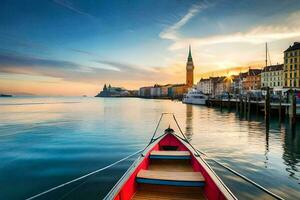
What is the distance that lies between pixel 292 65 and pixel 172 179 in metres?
82.5

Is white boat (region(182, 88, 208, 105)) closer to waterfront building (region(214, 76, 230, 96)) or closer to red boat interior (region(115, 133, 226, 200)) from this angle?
waterfront building (region(214, 76, 230, 96))

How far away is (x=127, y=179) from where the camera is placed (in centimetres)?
491

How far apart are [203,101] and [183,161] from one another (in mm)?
79637

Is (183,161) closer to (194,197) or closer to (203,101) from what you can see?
(194,197)

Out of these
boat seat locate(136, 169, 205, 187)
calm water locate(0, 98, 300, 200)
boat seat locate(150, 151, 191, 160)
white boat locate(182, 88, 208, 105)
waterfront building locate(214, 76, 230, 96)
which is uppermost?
waterfront building locate(214, 76, 230, 96)

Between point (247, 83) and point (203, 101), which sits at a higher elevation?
point (247, 83)

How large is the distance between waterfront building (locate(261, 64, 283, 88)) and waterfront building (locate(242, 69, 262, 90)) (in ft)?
23.5

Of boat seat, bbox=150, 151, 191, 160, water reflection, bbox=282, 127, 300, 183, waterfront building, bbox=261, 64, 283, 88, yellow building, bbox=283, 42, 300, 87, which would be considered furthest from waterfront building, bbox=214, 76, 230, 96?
boat seat, bbox=150, 151, 191, 160

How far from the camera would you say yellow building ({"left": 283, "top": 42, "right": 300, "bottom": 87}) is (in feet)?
229

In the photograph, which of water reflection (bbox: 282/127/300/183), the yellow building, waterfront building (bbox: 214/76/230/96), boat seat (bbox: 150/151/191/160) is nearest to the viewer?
boat seat (bbox: 150/151/191/160)

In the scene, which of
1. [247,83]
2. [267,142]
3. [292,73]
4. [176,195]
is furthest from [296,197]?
[247,83]

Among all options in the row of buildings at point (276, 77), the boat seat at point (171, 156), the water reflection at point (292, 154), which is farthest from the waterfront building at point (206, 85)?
the boat seat at point (171, 156)

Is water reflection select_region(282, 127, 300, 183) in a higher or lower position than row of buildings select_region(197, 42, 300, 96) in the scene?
lower

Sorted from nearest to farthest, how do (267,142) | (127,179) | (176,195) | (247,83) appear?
1. (127,179)
2. (176,195)
3. (267,142)
4. (247,83)
